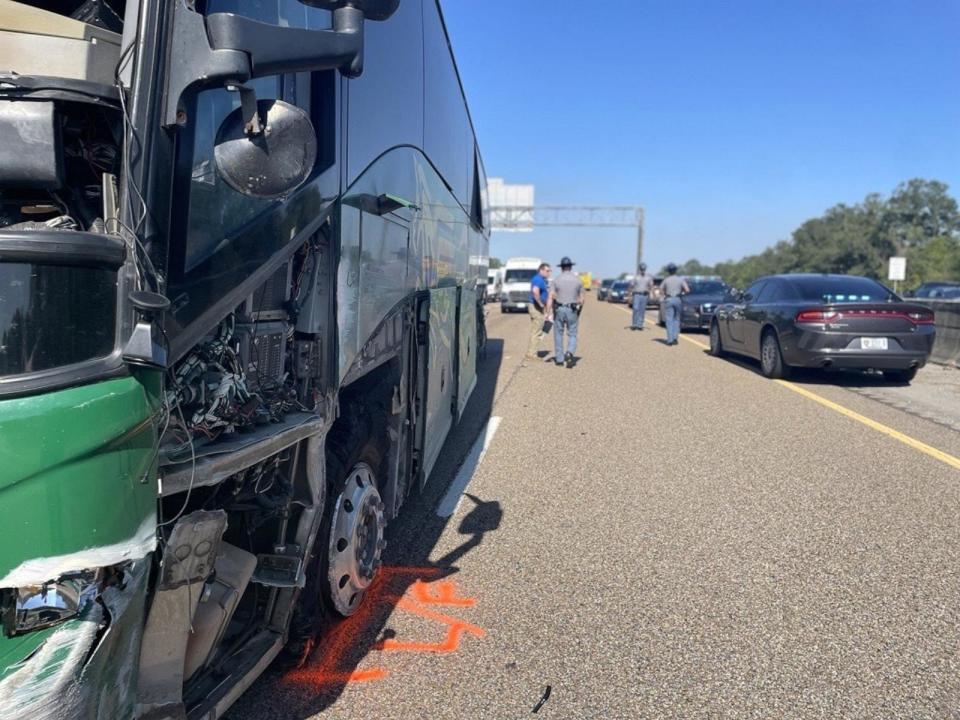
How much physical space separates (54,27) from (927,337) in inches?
433

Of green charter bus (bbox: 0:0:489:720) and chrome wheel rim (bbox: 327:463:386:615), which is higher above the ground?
green charter bus (bbox: 0:0:489:720)

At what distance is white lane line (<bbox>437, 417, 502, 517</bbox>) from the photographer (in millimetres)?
5148

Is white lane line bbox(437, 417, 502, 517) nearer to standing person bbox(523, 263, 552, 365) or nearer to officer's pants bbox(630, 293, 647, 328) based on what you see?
standing person bbox(523, 263, 552, 365)

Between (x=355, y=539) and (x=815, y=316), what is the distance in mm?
8785

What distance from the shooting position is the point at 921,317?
10.1m

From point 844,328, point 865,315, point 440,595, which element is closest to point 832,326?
point 844,328

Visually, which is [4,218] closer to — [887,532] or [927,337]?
[887,532]

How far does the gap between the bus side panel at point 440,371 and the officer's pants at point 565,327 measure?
237 inches

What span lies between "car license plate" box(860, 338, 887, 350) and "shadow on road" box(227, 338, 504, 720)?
6453 mm

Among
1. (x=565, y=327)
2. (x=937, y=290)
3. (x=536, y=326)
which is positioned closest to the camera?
(x=565, y=327)

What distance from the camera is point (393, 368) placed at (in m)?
Answer: 4.02

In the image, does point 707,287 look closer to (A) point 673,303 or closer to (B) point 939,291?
(A) point 673,303

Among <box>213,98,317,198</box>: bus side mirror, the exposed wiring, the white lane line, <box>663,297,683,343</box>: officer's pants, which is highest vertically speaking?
<box>213,98,317,198</box>: bus side mirror

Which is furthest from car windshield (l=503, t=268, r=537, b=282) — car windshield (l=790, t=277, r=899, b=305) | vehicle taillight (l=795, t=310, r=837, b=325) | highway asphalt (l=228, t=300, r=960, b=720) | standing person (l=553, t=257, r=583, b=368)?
highway asphalt (l=228, t=300, r=960, b=720)
